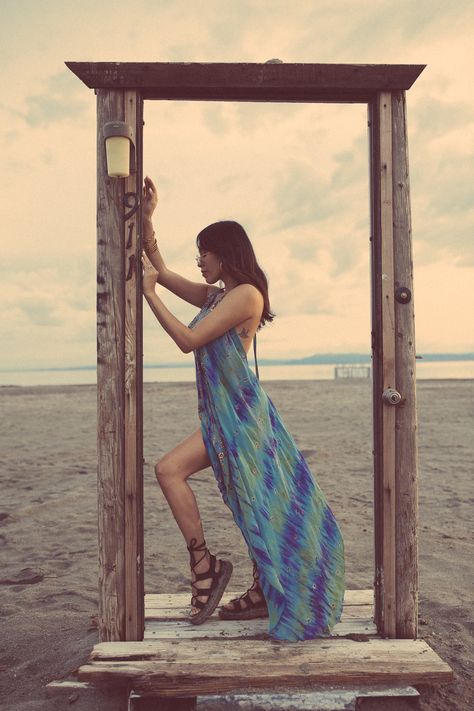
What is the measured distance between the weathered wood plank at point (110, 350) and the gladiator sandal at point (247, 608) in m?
0.60

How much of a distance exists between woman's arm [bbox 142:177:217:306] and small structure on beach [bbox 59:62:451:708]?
8.9 inches

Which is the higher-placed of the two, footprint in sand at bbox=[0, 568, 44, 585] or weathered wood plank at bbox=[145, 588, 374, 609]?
weathered wood plank at bbox=[145, 588, 374, 609]

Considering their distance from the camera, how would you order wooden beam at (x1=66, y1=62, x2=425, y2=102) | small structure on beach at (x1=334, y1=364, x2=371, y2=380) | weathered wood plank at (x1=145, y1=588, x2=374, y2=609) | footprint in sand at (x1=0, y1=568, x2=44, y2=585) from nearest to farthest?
1. wooden beam at (x1=66, y1=62, x2=425, y2=102)
2. weathered wood plank at (x1=145, y1=588, x2=374, y2=609)
3. footprint in sand at (x1=0, y1=568, x2=44, y2=585)
4. small structure on beach at (x1=334, y1=364, x2=371, y2=380)

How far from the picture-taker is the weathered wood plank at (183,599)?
12.8 ft

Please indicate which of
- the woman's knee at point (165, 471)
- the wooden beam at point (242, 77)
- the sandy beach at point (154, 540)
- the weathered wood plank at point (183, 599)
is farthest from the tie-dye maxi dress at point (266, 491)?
the wooden beam at point (242, 77)

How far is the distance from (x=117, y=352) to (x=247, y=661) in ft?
5.33

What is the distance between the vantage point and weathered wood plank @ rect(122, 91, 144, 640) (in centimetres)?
339

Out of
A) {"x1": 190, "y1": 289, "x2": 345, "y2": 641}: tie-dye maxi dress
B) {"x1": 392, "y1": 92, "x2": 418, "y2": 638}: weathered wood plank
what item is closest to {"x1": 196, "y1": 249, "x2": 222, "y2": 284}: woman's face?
{"x1": 190, "y1": 289, "x2": 345, "y2": 641}: tie-dye maxi dress

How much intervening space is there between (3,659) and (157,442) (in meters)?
7.51

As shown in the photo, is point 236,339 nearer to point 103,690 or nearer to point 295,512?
point 295,512

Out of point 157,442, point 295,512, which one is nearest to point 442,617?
point 295,512

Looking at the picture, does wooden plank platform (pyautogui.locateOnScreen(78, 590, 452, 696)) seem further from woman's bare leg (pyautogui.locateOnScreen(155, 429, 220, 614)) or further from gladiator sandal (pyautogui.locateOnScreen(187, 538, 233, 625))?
woman's bare leg (pyautogui.locateOnScreen(155, 429, 220, 614))

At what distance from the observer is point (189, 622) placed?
362 centimetres

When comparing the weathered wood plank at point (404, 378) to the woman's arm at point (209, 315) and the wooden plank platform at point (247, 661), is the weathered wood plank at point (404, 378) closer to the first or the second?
the wooden plank platform at point (247, 661)
